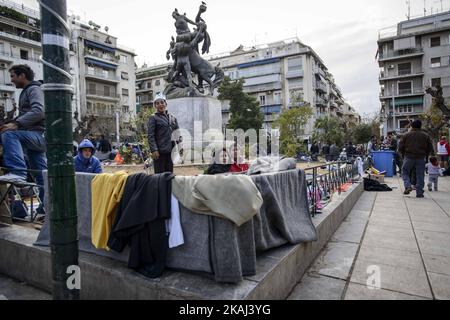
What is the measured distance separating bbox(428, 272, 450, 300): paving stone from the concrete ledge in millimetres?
1148

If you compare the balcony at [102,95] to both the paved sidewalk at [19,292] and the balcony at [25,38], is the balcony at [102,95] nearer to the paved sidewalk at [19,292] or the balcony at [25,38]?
the balcony at [25,38]

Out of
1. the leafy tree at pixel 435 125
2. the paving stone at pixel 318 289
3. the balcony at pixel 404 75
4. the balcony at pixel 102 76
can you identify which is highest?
the balcony at pixel 102 76

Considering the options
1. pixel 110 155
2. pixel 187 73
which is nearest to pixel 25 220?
pixel 187 73

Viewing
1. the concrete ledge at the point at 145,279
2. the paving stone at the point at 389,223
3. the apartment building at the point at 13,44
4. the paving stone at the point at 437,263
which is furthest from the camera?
the apartment building at the point at 13,44

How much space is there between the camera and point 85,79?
147 feet

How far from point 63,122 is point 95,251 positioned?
1.52m

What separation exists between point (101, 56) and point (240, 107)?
994 inches

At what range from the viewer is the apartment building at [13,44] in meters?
34.7

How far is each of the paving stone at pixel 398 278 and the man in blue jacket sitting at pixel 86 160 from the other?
3.69 m

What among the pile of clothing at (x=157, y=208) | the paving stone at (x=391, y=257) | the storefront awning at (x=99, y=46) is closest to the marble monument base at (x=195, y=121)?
the paving stone at (x=391, y=257)

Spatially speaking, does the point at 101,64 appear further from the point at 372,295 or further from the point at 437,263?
the point at 372,295
